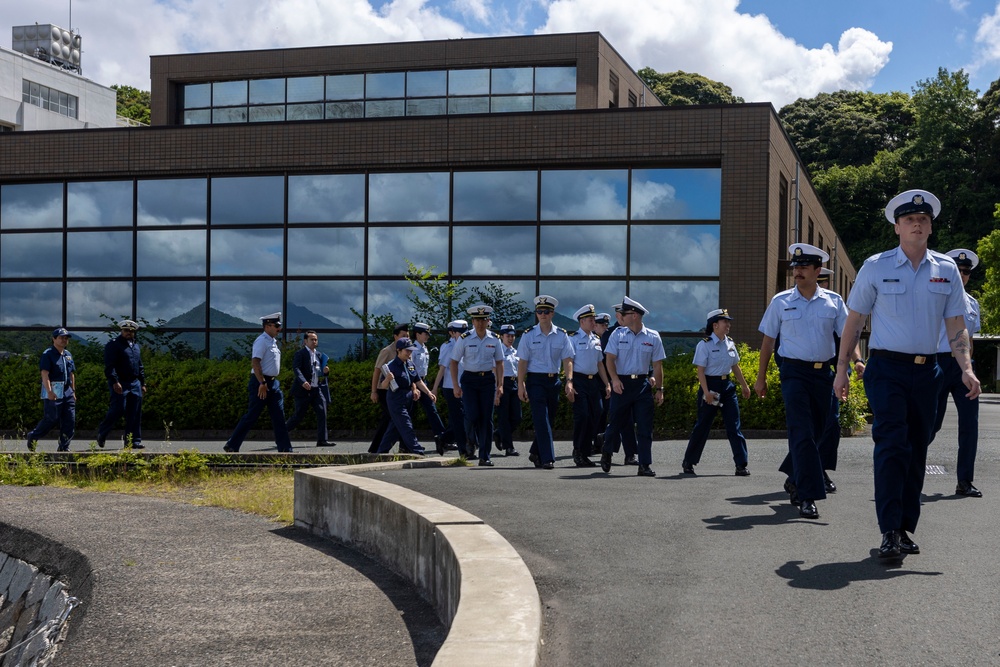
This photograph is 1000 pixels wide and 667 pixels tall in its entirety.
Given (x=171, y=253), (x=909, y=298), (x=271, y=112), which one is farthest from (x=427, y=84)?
(x=909, y=298)

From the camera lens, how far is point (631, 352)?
36.2 feet

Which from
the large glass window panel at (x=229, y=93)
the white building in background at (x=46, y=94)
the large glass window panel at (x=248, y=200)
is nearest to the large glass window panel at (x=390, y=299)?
the large glass window panel at (x=248, y=200)

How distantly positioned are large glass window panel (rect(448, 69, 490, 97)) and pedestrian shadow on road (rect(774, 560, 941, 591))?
76.7ft

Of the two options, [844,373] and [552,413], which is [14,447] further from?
[844,373]

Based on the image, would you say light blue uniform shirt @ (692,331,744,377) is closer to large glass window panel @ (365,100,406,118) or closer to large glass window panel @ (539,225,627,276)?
large glass window panel @ (539,225,627,276)

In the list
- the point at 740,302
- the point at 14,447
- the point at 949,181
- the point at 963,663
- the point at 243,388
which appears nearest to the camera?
the point at 963,663

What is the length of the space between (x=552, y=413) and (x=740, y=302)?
9460 millimetres

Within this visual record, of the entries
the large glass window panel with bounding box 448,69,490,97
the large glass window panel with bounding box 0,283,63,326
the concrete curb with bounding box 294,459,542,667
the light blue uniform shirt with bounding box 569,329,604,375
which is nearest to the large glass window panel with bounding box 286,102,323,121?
the large glass window panel with bounding box 448,69,490,97

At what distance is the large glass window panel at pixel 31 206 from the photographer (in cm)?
2464

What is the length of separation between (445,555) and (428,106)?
77.6ft

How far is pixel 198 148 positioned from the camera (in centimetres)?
2367

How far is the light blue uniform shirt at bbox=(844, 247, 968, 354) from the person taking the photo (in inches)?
240

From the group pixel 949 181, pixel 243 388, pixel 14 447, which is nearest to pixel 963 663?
pixel 14 447

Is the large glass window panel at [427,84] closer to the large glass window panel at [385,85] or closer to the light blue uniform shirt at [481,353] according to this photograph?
the large glass window panel at [385,85]
